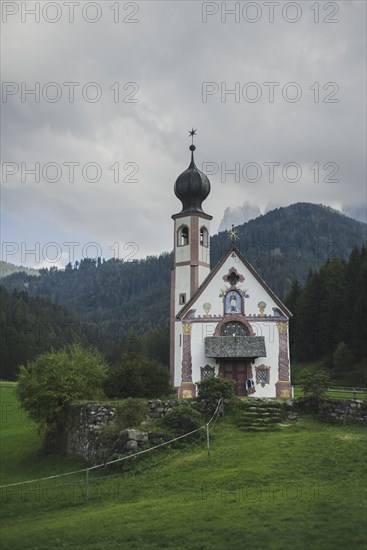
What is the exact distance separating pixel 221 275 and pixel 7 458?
17515mm

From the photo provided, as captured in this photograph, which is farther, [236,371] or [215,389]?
[236,371]

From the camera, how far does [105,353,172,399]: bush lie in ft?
101

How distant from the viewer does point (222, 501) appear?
47.8 feet

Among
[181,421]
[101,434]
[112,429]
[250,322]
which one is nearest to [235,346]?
[250,322]

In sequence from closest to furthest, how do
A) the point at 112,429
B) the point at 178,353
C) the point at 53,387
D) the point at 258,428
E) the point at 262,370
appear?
the point at 258,428 → the point at 112,429 → the point at 53,387 → the point at 262,370 → the point at 178,353

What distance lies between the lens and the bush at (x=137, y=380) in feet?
101

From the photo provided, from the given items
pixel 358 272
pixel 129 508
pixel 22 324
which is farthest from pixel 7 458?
pixel 22 324

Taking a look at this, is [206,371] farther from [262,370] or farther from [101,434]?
[101,434]

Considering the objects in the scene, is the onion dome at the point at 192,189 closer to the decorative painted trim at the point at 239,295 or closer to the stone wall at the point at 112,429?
the decorative painted trim at the point at 239,295

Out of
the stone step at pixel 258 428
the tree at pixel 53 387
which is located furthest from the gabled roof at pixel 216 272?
the stone step at pixel 258 428

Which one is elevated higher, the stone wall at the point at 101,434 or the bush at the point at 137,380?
the bush at the point at 137,380

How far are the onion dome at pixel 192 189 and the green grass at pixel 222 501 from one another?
2592 centimetres

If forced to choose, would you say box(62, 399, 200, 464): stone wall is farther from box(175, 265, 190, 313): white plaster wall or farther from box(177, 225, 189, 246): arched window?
box(177, 225, 189, 246): arched window

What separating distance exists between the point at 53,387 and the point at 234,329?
13.8 metres
